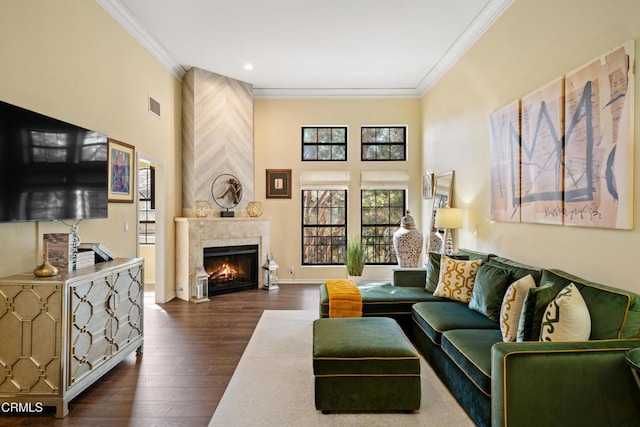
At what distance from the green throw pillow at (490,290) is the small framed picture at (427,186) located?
10.2ft

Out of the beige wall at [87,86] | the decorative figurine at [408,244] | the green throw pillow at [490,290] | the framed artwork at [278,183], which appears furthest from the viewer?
the framed artwork at [278,183]

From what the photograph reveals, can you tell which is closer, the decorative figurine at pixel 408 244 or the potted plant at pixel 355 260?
the decorative figurine at pixel 408 244

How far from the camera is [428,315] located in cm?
320

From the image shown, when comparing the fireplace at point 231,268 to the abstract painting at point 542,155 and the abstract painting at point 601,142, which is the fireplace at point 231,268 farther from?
the abstract painting at point 601,142

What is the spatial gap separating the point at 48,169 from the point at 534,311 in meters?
3.57

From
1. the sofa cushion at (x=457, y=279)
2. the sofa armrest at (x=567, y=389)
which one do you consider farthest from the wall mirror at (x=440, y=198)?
the sofa armrest at (x=567, y=389)

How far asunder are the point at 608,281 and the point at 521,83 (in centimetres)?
200

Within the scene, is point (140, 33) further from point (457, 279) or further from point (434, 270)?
point (457, 279)

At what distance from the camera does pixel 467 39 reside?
4.58 metres

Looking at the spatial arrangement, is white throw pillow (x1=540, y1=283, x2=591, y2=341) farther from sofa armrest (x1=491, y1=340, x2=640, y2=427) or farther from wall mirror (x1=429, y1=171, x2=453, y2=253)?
wall mirror (x1=429, y1=171, x2=453, y2=253)

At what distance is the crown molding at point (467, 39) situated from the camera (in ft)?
12.7

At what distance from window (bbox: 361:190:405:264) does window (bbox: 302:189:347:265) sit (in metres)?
0.43

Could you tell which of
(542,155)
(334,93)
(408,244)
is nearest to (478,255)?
(542,155)

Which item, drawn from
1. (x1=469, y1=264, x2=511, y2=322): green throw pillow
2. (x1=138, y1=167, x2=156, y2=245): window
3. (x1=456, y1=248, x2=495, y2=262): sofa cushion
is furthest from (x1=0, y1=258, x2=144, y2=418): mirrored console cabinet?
(x1=138, y1=167, x2=156, y2=245): window
